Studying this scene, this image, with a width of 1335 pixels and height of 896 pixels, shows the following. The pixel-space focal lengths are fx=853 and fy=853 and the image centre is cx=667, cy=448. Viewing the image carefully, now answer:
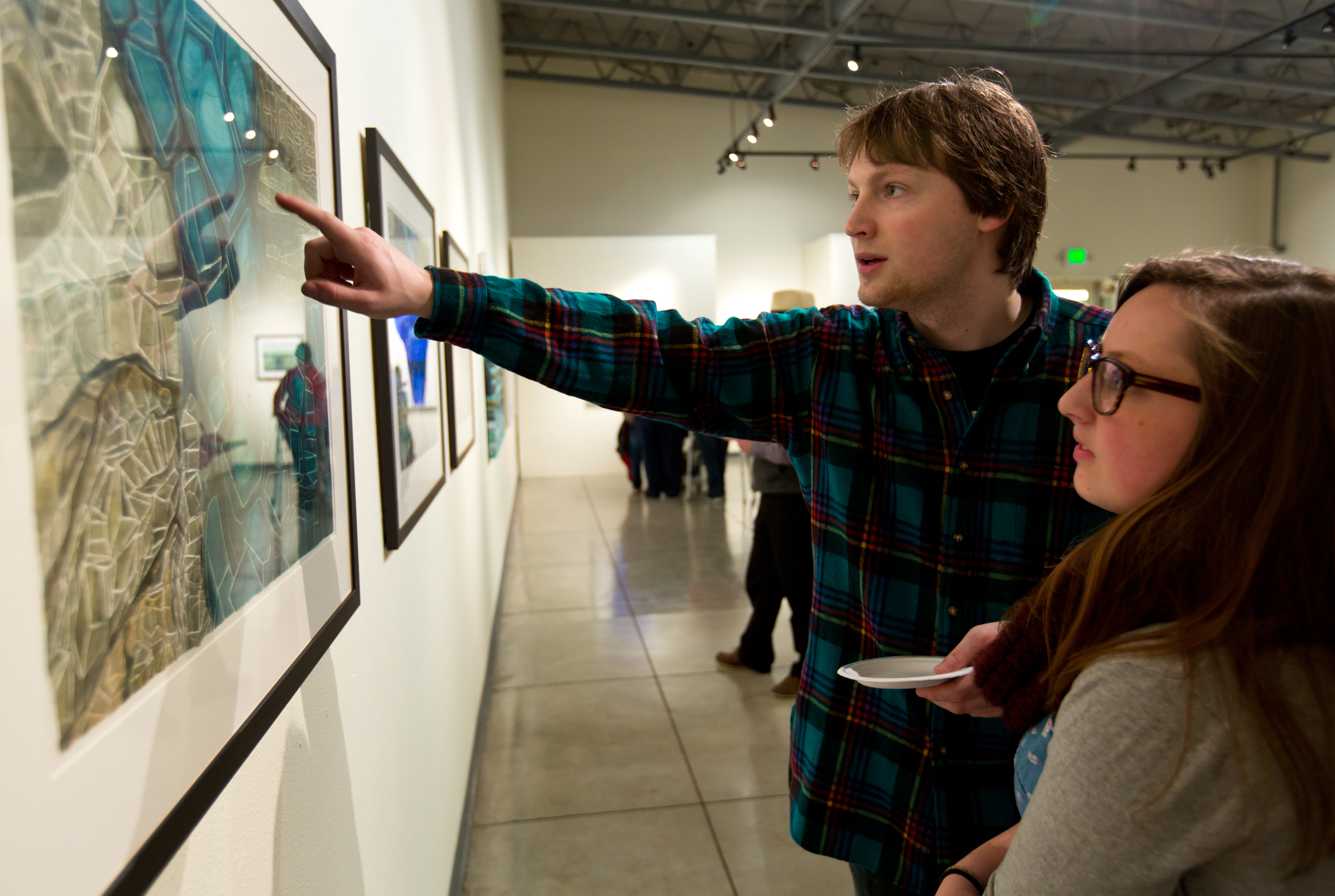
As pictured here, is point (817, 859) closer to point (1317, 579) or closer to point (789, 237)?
point (1317, 579)

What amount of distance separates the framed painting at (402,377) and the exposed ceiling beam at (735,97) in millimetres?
9299

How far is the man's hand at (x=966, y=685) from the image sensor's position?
1.05 meters

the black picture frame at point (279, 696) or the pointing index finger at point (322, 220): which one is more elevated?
the pointing index finger at point (322, 220)

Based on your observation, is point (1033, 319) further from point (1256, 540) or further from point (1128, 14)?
point (1128, 14)

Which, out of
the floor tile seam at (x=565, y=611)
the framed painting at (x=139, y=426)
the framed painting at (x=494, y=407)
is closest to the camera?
the framed painting at (x=139, y=426)

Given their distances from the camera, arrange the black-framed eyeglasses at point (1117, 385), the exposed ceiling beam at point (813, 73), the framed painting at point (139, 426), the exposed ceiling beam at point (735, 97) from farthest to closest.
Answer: the exposed ceiling beam at point (735, 97), the exposed ceiling beam at point (813, 73), the black-framed eyeglasses at point (1117, 385), the framed painting at point (139, 426)

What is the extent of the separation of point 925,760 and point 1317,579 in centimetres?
74

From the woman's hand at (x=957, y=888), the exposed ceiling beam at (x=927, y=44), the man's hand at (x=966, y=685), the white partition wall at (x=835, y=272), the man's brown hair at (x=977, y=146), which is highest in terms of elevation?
the exposed ceiling beam at (x=927, y=44)

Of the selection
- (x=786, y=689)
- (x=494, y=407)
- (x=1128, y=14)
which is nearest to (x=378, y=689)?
(x=786, y=689)

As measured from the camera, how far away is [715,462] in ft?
27.8

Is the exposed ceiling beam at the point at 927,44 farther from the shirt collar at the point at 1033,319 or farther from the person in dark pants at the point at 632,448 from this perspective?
the shirt collar at the point at 1033,319

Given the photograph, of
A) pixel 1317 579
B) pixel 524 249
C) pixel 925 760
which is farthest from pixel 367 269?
pixel 524 249

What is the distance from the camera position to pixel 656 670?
4.23 metres

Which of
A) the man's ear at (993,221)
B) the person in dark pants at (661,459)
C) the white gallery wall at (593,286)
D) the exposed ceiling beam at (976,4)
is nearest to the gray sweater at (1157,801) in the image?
the man's ear at (993,221)
